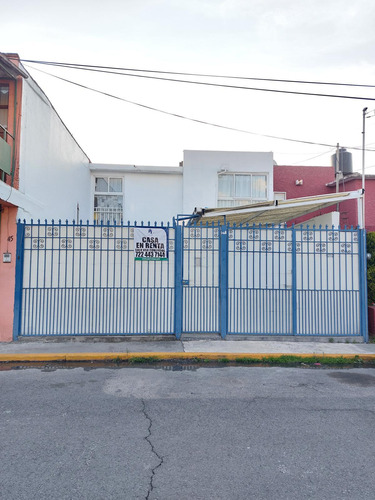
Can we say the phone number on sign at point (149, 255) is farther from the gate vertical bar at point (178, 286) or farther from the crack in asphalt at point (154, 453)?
the crack in asphalt at point (154, 453)

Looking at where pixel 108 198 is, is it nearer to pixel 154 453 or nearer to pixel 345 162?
pixel 345 162

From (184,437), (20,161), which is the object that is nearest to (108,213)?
(20,161)

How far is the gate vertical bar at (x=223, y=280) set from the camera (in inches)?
321

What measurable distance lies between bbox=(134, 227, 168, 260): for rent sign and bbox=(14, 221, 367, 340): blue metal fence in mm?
146

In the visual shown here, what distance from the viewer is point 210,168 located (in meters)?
13.9

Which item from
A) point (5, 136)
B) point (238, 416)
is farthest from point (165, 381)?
point (5, 136)

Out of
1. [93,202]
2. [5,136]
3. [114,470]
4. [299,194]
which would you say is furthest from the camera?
[299,194]

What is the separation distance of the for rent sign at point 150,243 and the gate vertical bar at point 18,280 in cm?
248

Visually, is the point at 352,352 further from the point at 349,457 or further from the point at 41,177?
the point at 41,177

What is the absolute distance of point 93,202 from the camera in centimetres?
1435

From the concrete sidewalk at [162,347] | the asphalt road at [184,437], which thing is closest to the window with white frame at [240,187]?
the concrete sidewalk at [162,347]

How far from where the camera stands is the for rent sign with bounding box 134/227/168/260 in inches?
321

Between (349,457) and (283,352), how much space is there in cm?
396

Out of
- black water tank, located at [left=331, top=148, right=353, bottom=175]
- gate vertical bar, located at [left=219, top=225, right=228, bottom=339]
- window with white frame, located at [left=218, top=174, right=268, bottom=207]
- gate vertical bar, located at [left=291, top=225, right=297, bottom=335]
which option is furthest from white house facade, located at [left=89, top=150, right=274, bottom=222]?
gate vertical bar, located at [left=219, top=225, right=228, bottom=339]
